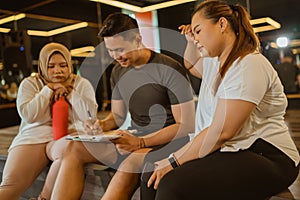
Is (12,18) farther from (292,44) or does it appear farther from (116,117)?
(116,117)

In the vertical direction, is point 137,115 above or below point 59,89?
below

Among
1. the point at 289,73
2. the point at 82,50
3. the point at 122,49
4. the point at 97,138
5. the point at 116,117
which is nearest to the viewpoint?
the point at 97,138

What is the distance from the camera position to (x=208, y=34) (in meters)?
1.19

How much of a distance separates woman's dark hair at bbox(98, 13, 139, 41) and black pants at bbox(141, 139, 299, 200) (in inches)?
28.3

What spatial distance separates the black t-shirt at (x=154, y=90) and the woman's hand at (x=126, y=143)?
0.16 metres

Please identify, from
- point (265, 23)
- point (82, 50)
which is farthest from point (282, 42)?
point (82, 50)

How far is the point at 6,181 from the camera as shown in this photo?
5.79ft

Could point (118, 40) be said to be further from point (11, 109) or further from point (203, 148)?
point (11, 109)

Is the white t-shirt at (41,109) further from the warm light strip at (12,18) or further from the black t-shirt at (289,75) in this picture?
the warm light strip at (12,18)

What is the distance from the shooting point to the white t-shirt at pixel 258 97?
42.1 inches

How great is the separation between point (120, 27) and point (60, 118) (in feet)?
2.07

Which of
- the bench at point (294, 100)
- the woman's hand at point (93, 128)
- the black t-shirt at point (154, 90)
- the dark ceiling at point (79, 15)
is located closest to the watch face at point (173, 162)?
the black t-shirt at point (154, 90)

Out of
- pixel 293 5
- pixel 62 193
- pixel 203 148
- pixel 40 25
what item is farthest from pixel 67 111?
pixel 40 25

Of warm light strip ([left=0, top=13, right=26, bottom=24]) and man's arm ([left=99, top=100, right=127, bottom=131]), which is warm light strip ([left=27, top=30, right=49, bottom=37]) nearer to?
warm light strip ([left=0, top=13, right=26, bottom=24])
